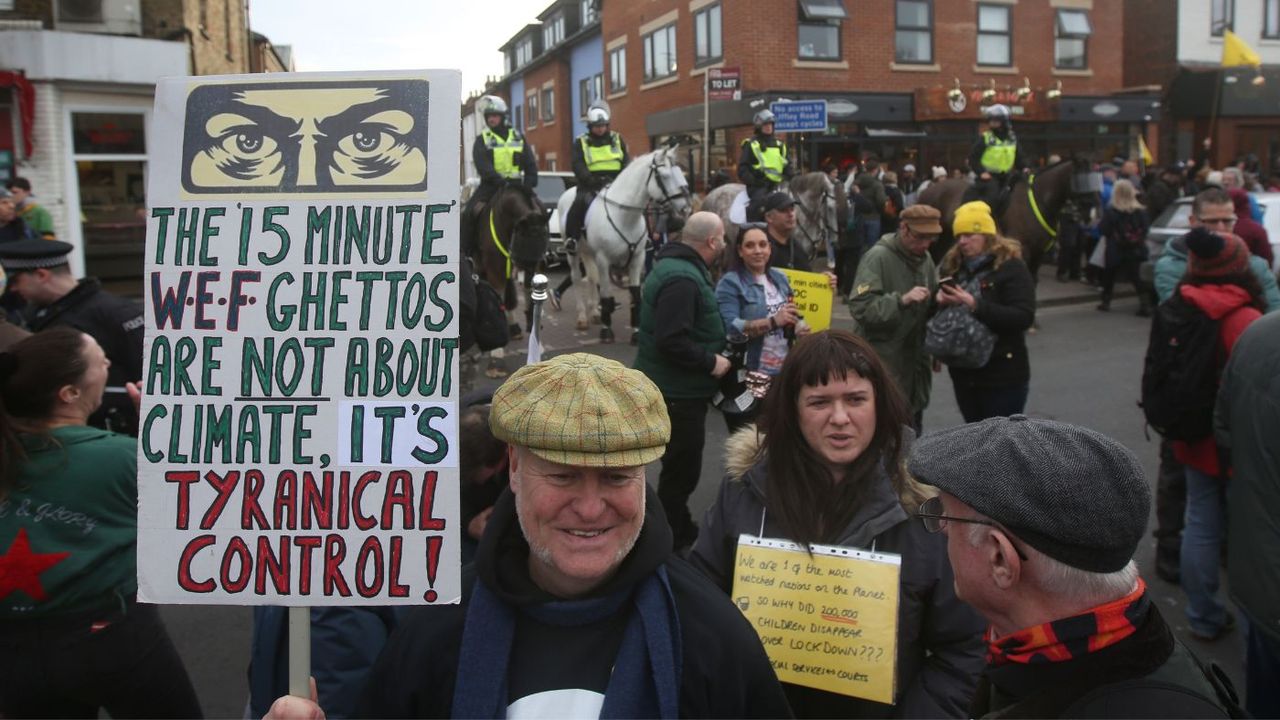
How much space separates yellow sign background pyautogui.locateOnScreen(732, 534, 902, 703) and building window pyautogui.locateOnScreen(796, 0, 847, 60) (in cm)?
2213

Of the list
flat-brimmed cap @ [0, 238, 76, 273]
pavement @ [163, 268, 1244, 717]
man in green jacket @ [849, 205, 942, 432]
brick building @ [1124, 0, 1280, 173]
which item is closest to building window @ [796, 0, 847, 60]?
pavement @ [163, 268, 1244, 717]

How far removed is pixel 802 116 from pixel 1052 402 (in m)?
8.63

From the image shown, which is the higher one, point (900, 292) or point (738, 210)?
point (738, 210)

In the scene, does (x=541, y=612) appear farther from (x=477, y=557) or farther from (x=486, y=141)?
(x=486, y=141)

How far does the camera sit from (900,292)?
5.79 m

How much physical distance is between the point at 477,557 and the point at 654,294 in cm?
334

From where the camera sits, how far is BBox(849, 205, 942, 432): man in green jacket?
564 cm

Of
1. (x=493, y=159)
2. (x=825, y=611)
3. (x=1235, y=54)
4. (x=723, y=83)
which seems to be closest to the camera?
(x=825, y=611)

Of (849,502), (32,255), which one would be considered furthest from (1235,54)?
(32,255)

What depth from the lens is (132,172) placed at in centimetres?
1727

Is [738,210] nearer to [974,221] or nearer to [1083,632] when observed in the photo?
[974,221]

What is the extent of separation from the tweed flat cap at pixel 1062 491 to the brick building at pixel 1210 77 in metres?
30.4

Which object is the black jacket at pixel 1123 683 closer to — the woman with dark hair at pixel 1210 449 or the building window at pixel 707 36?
the woman with dark hair at pixel 1210 449

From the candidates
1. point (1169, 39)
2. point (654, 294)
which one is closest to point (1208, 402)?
point (654, 294)
